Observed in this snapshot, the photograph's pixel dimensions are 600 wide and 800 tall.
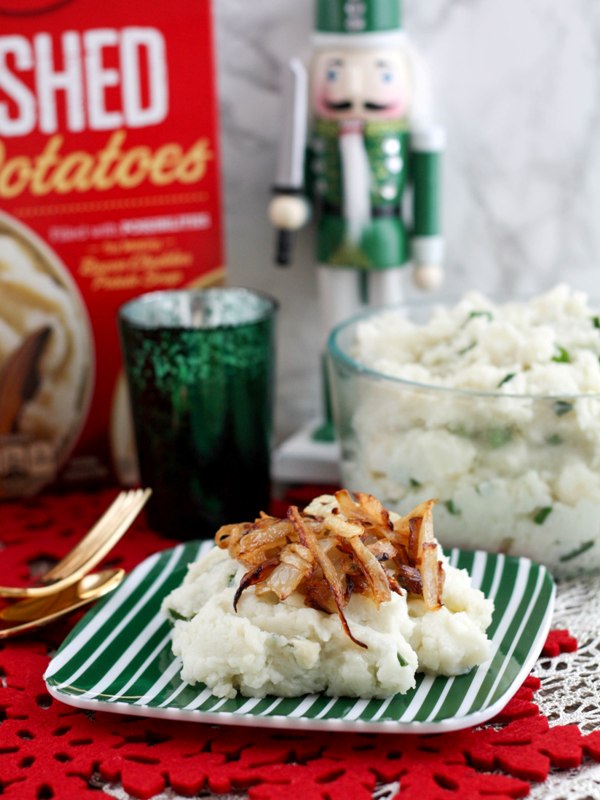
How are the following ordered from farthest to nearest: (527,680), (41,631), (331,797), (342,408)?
(342,408) < (41,631) < (527,680) < (331,797)

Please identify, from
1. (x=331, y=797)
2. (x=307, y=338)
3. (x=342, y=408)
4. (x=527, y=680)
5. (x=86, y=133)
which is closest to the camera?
(x=331, y=797)

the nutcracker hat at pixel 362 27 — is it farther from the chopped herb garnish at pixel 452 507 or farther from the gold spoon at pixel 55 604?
the gold spoon at pixel 55 604

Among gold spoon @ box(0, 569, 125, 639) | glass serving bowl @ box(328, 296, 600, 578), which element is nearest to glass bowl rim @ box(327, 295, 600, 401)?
glass serving bowl @ box(328, 296, 600, 578)

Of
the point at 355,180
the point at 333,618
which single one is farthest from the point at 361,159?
the point at 333,618

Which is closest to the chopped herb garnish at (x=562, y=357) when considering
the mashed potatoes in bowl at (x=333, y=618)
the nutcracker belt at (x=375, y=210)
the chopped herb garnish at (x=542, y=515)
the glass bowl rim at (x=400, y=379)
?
the glass bowl rim at (x=400, y=379)

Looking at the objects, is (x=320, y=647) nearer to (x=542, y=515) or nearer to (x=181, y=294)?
(x=542, y=515)

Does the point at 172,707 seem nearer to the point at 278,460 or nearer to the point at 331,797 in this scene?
the point at 331,797

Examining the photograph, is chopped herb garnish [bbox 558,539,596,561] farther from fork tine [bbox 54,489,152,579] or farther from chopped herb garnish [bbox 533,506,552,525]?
fork tine [bbox 54,489,152,579]

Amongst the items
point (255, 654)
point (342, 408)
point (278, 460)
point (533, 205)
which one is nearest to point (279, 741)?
point (255, 654)
